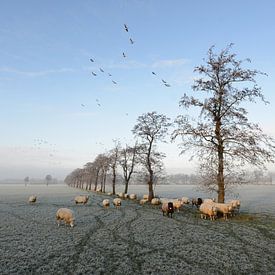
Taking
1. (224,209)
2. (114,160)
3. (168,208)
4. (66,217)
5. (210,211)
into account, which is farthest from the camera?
(114,160)

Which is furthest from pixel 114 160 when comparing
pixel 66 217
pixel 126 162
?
pixel 66 217

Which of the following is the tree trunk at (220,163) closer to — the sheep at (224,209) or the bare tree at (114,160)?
the sheep at (224,209)

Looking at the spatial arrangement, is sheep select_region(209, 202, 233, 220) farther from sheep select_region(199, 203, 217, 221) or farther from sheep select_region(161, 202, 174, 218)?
sheep select_region(161, 202, 174, 218)

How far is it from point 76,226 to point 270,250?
43.1 ft

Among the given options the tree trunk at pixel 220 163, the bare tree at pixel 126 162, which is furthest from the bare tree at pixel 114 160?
the tree trunk at pixel 220 163

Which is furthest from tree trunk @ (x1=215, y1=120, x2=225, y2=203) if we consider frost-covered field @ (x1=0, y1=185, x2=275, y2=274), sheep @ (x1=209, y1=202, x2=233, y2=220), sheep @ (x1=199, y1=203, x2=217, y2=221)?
frost-covered field @ (x1=0, y1=185, x2=275, y2=274)

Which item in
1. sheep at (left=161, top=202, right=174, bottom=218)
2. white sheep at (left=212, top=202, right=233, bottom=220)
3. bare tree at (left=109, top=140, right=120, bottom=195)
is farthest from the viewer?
bare tree at (left=109, top=140, right=120, bottom=195)

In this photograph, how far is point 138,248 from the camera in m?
14.1

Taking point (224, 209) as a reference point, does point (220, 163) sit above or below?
above

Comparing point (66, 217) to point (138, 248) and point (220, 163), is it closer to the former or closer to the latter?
point (138, 248)

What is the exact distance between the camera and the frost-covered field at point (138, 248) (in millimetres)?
11312

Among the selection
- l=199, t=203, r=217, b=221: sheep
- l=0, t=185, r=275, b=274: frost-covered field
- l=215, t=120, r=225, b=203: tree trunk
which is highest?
l=215, t=120, r=225, b=203: tree trunk

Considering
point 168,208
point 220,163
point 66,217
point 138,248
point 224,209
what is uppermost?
point 220,163

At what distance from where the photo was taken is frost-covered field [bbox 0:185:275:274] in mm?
11312
